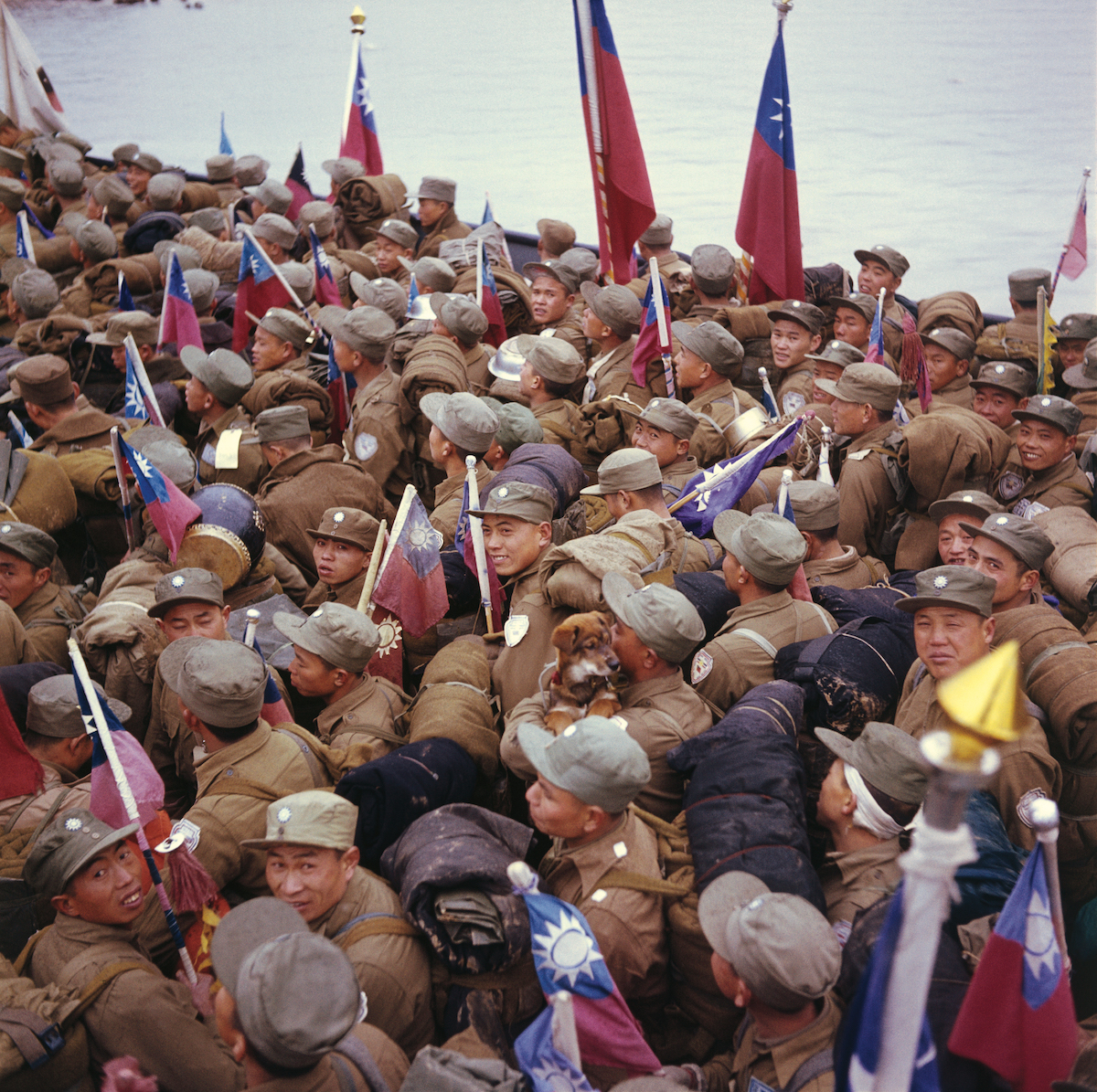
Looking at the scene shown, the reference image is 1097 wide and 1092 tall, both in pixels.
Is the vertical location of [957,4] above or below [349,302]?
above

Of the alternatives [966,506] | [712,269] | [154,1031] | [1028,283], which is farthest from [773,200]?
[154,1031]

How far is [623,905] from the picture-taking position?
2756 millimetres

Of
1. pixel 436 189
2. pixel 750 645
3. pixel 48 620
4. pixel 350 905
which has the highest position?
pixel 436 189

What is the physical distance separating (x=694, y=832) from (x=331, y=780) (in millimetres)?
1257

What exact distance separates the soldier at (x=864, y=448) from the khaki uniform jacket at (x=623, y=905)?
2.80m

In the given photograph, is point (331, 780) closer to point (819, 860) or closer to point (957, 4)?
point (819, 860)

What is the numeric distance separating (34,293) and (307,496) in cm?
451

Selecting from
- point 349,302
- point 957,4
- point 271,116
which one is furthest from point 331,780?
point 957,4

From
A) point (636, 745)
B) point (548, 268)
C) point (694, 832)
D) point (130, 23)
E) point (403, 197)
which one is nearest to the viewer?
point (636, 745)

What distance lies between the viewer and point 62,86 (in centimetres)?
2431

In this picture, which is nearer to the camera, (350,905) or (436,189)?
(350,905)

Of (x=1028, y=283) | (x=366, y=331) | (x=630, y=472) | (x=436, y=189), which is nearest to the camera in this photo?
(x=630, y=472)

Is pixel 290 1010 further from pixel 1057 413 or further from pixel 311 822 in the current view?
pixel 1057 413

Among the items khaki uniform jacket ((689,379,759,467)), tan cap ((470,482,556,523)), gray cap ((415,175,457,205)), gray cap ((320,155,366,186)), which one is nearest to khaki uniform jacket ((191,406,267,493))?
tan cap ((470,482,556,523))
